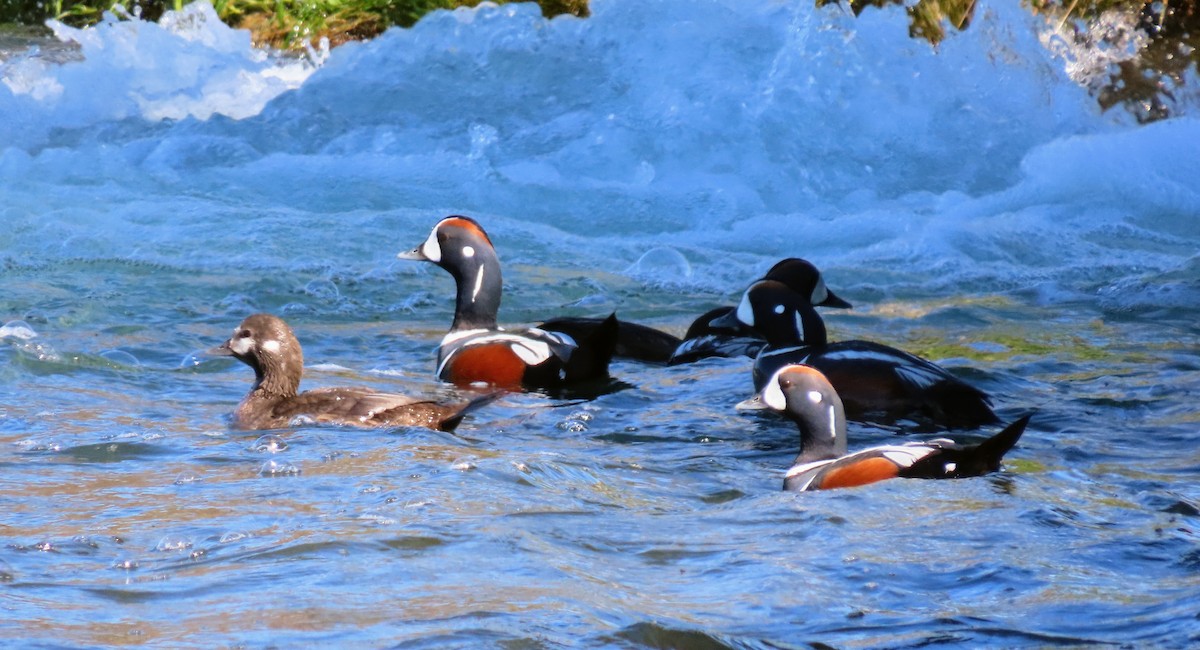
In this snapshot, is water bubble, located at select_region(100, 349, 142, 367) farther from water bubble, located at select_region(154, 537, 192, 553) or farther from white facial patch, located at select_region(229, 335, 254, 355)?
water bubble, located at select_region(154, 537, 192, 553)

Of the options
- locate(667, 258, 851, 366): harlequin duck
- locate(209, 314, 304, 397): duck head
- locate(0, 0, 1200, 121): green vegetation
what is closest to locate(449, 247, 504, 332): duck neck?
locate(667, 258, 851, 366): harlequin duck

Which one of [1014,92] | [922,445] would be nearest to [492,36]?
[1014,92]

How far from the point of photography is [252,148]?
12.0 m

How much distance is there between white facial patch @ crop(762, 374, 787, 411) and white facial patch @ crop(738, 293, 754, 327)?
193 centimetres

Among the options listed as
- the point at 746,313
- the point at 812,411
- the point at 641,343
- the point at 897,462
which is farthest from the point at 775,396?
the point at 641,343

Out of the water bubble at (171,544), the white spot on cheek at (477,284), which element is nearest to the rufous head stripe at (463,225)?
the white spot on cheek at (477,284)

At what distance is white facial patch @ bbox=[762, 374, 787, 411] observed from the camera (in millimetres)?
5340

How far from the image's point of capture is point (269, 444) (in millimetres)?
5414

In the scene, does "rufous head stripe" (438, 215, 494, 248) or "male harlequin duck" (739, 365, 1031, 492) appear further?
"rufous head stripe" (438, 215, 494, 248)

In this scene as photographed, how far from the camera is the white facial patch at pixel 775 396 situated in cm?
534

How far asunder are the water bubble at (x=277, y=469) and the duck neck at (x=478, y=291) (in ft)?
8.48

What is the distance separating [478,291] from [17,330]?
6.56 ft

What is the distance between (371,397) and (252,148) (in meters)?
6.58

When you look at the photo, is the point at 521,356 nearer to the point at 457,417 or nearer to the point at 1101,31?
the point at 457,417
